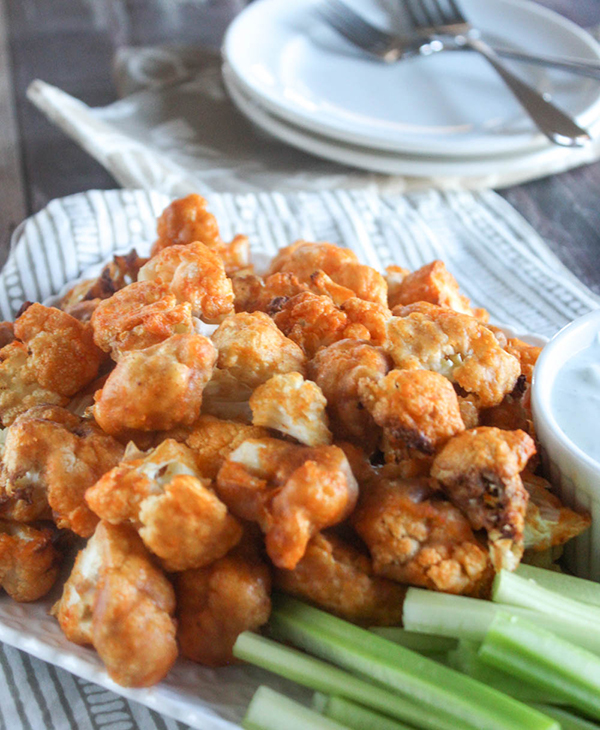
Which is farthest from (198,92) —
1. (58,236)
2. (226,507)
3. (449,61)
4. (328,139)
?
(226,507)

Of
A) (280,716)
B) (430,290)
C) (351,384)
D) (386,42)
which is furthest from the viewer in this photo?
(386,42)

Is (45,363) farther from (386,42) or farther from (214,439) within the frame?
(386,42)

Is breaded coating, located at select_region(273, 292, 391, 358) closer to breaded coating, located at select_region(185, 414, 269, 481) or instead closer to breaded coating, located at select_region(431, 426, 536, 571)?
breaded coating, located at select_region(185, 414, 269, 481)

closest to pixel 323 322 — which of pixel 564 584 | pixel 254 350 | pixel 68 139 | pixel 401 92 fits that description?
pixel 254 350

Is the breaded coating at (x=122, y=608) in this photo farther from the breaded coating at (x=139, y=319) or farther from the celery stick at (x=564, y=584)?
the celery stick at (x=564, y=584)

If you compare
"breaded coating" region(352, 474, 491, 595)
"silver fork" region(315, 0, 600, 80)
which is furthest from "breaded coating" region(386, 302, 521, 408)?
"silver fork" region(315, 0, 600, 80)

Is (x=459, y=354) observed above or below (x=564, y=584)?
above

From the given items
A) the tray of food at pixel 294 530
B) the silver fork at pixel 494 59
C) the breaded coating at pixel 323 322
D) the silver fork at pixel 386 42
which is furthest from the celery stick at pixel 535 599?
the silver fork at pixel 386 42
